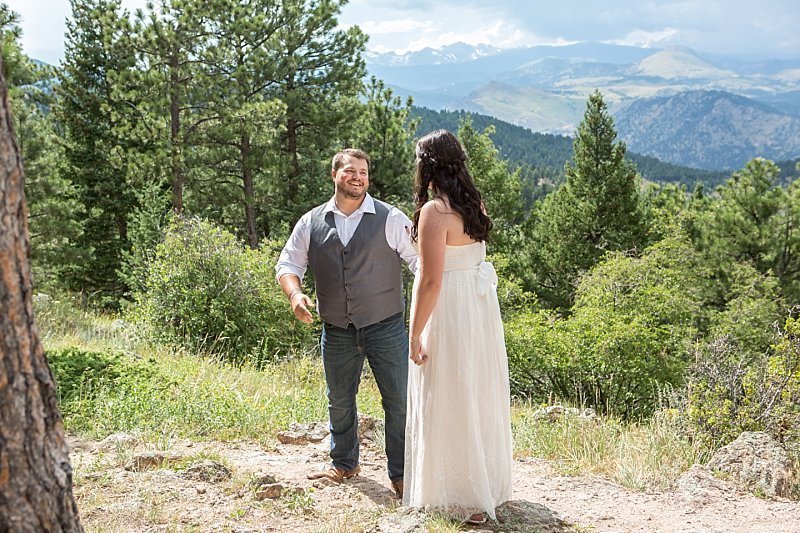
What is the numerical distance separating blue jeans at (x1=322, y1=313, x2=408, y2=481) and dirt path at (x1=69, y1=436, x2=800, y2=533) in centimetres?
34

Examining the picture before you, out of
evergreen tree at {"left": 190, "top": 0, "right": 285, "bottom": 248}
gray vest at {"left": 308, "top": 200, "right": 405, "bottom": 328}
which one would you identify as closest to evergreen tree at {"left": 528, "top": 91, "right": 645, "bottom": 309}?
evergreen tree at {"left": 190, "top": 0, "right": 285, "bottom": 248}

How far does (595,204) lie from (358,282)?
20.7 m

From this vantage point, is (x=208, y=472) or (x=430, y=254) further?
(x=208, y=472)

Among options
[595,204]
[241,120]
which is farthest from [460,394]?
[595,204]

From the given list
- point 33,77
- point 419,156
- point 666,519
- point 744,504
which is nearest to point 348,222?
point 419,156

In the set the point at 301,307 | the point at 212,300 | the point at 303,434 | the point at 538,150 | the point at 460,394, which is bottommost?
the point at 303,434

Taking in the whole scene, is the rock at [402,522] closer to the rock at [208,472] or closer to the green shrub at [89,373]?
the rock at [208,472]

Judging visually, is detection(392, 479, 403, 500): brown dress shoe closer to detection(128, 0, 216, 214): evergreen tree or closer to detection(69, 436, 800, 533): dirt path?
detection(69, 436, 800, 533): dirt path

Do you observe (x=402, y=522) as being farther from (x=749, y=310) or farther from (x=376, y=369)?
(x=749, y=310)

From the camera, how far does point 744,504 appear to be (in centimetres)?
396

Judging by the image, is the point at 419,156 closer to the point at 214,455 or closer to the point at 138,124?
the point at 214,455

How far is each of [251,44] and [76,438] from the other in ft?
57.8

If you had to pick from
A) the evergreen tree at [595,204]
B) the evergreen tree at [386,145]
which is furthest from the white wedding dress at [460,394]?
the evergreen tree at [595,204]

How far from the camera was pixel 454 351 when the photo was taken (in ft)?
11.4
